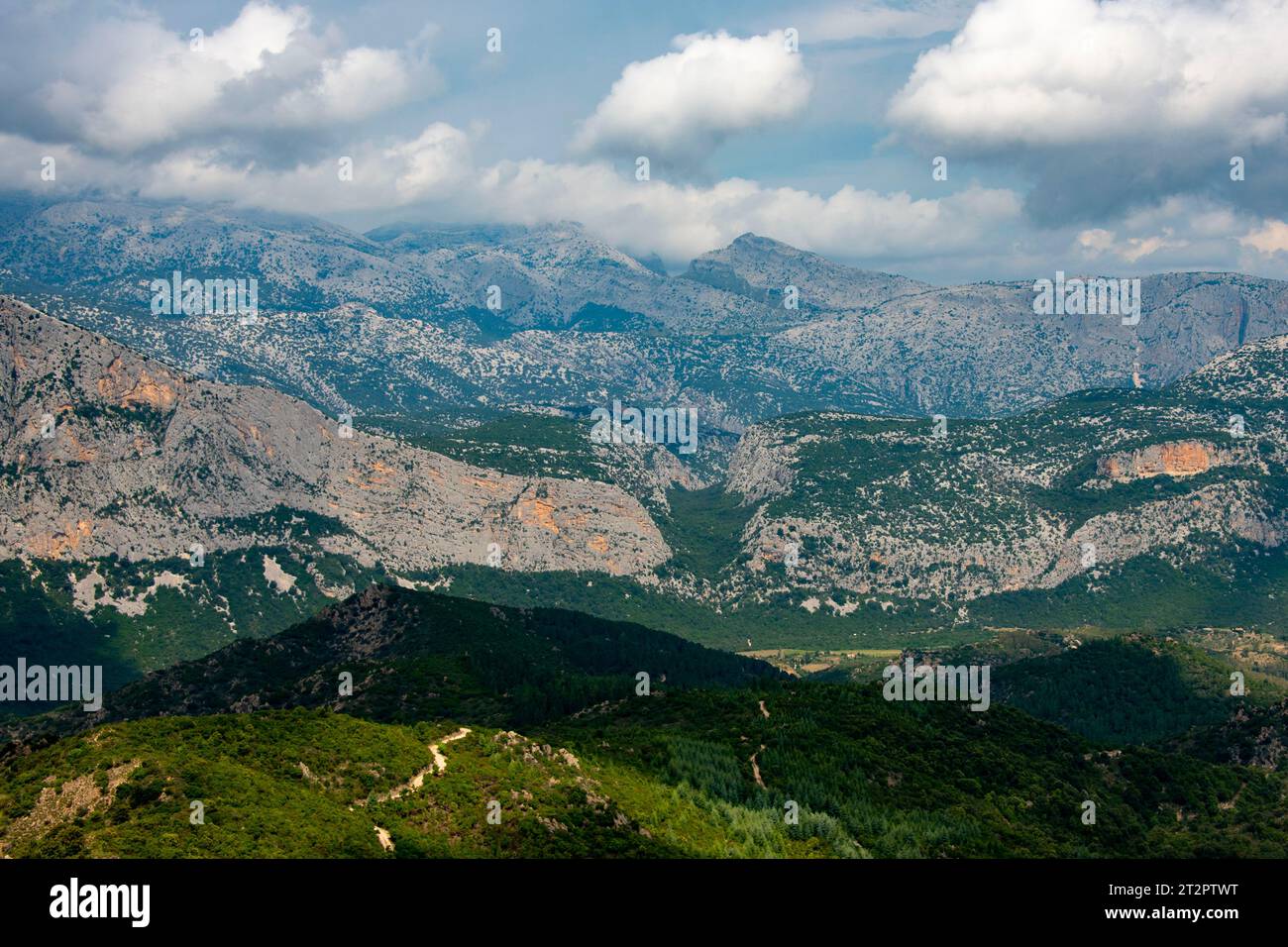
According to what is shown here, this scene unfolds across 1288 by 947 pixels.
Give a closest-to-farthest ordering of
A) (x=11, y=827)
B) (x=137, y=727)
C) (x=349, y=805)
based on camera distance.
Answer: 1. (x=11, y=827)
2. (x=349, y=805)
3. (x=137, y=727)

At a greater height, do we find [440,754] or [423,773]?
[423,773]

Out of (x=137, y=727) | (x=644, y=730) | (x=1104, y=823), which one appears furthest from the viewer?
(x=644, y=730)

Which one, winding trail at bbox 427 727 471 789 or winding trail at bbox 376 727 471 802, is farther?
winding trail at bbox 427 727 471 789

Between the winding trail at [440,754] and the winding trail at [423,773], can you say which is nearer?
the winding trail at [423,773]

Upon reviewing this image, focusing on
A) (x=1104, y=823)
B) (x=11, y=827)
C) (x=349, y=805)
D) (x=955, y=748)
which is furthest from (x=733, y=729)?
(x=11, y=827)

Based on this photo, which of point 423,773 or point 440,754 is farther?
point 440,754
